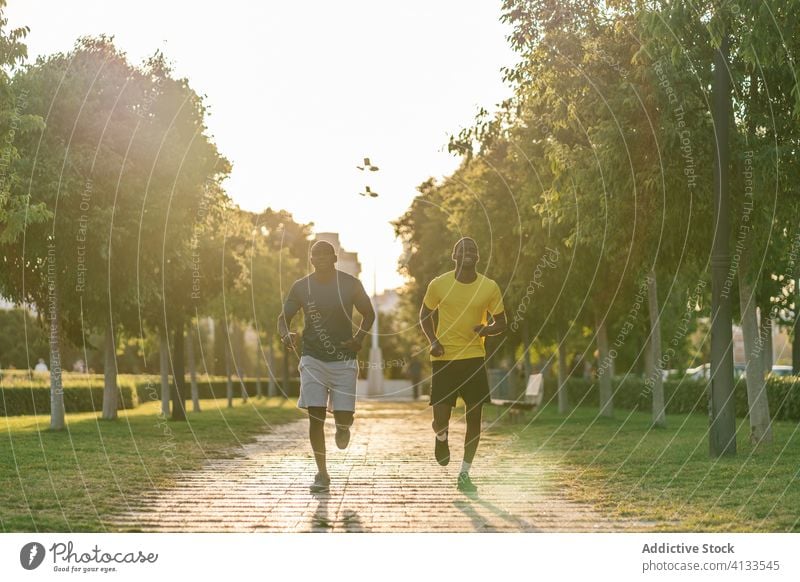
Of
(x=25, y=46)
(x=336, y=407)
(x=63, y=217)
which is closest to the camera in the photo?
(x=336, y=407)

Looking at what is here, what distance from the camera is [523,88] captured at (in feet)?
56.5

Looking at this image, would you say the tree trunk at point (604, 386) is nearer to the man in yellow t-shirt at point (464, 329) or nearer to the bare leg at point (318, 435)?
the bare leg at point (318, 435)

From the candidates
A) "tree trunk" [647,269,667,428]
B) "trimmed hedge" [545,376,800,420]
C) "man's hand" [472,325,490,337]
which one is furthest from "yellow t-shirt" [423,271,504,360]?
"tree trunk" [647,269,667,428]

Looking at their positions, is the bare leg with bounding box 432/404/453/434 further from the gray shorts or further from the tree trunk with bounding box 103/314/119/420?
the tree trunk with bounding box 103/314/119/420

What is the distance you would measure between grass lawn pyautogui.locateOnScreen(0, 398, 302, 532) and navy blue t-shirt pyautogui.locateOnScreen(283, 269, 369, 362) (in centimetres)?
227

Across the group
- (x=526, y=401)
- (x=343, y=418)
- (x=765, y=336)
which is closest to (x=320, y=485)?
(x=343, y=418)

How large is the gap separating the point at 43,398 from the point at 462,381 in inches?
1064

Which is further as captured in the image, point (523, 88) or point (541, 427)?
point (541, 427)

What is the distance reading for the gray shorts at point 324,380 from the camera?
36.3 ft

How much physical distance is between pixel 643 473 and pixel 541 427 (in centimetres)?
1302

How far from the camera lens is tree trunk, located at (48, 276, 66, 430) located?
21359 mm
